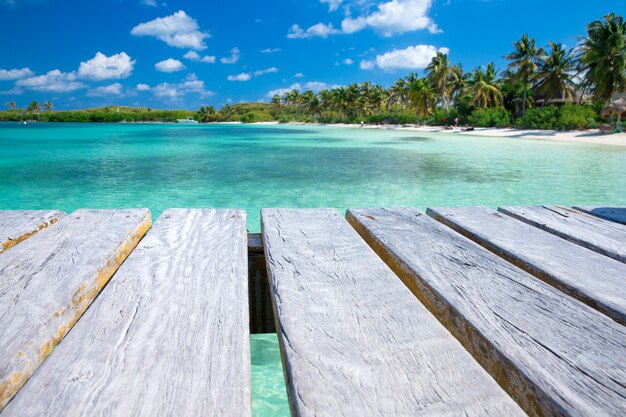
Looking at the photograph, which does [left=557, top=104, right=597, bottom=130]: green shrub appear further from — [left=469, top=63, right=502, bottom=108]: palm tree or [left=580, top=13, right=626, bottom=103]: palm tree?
[left=469, top=63, right=502, bottom=108]: palm tree

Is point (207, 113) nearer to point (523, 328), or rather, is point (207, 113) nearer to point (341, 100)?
point (341, 100)

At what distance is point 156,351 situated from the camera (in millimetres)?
704

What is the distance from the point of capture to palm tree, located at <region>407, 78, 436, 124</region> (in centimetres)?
5872

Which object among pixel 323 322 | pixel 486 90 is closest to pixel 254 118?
pixel 486 90

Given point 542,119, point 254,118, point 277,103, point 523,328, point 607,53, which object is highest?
point 277,103

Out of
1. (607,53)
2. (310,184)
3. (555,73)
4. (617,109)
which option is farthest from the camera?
(555,73)

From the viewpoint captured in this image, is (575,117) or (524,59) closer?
(575,117)

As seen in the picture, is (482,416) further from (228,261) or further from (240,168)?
(240,168)

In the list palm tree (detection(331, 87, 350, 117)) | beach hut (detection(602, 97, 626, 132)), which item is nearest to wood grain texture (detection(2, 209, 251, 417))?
beach hut (detection(602, 97, 626, 132))

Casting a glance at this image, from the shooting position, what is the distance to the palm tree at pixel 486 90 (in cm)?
4628

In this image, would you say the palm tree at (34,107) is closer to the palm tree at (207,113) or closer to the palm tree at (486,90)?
the palm tree at (207,113)

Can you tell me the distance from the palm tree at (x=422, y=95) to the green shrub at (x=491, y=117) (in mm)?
14861

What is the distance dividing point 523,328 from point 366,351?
0.33 metres

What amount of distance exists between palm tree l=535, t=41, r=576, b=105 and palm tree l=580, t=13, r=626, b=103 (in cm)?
706
